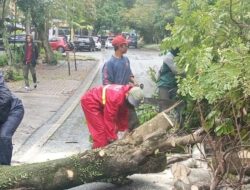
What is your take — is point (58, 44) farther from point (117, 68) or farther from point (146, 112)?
point (117, 68)

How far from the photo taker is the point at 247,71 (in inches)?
187

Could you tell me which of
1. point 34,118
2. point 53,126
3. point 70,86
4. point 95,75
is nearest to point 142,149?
point 53,126

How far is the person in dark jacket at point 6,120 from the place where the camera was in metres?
5.67

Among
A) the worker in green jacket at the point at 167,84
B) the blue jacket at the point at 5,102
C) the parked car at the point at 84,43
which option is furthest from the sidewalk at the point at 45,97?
the parked car at the point at 84,43

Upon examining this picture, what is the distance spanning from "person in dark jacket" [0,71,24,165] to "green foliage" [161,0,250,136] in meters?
1.79

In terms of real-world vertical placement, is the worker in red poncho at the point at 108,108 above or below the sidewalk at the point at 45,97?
above

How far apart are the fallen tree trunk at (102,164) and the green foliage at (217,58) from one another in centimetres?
48

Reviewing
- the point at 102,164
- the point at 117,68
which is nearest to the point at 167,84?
the point at 117,68

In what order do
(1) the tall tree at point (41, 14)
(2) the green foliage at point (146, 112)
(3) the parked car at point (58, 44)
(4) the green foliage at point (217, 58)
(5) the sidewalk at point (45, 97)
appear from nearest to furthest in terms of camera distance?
1. (4) the green foliage at point (217, 58)
2. (2) the green foliage at point (146, 112)
3. (5) the sidewalk at point (45, 97)
4. (1) the tall tree at point (41, 14)
5. (3) the parked car at point (58, 44)

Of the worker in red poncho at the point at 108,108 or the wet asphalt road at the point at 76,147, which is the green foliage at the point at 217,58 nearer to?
the worker in red poncho at the point at 108,108

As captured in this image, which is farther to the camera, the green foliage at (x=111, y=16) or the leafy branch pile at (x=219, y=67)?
the green foliage at (x=111, y=16)

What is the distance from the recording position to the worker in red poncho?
6.27 metres

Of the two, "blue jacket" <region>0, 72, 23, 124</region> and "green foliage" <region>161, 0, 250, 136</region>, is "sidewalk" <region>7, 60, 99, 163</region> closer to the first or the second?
"blue jacket" <region>0, 72, 23, 124</region>

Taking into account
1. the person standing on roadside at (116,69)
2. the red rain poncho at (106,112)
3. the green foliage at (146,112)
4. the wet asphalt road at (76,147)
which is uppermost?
the person standing on roadside at (116,69)
